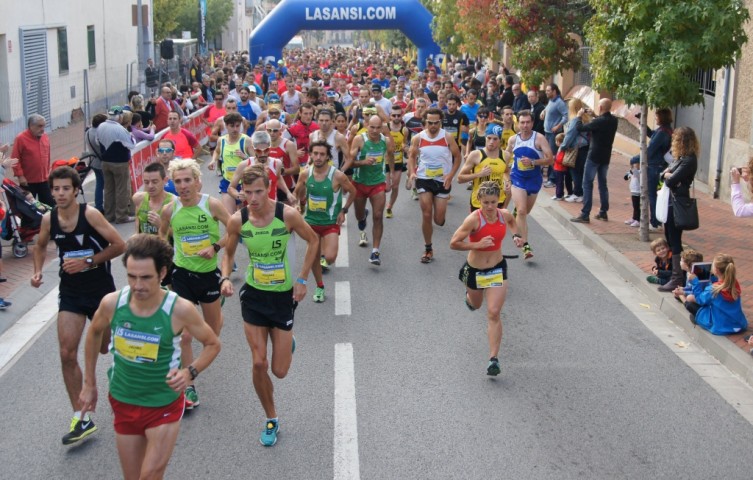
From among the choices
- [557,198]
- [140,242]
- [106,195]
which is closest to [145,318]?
[140,242]

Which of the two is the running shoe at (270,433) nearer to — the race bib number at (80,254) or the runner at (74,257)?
the runner at (74,257)

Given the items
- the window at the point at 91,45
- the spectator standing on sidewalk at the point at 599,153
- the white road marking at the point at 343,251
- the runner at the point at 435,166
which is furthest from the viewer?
the window at the point at 91,45

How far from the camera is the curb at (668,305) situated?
824 cm

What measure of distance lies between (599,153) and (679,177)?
386 cm

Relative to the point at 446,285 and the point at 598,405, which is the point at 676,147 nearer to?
the point at 446,285

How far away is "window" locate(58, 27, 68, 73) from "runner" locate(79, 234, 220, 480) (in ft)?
87.0

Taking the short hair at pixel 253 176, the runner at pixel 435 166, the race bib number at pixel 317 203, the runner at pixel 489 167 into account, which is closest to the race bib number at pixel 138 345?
the short hair at pixel 253 176

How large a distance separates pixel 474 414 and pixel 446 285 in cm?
399

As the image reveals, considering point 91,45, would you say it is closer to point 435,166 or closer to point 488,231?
point 435,166

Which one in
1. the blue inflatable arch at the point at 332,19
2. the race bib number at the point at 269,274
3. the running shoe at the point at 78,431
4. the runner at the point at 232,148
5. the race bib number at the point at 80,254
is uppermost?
the blue inflatable arch at the point at 332,19

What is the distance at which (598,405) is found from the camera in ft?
24.3

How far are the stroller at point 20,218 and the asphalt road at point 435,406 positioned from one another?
3377 mm

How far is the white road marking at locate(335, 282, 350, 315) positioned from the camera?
10.0m

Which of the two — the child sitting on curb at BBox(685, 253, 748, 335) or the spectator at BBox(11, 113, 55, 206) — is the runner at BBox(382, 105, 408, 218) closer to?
the spectator at BBox(11, 113, 55, 206)
